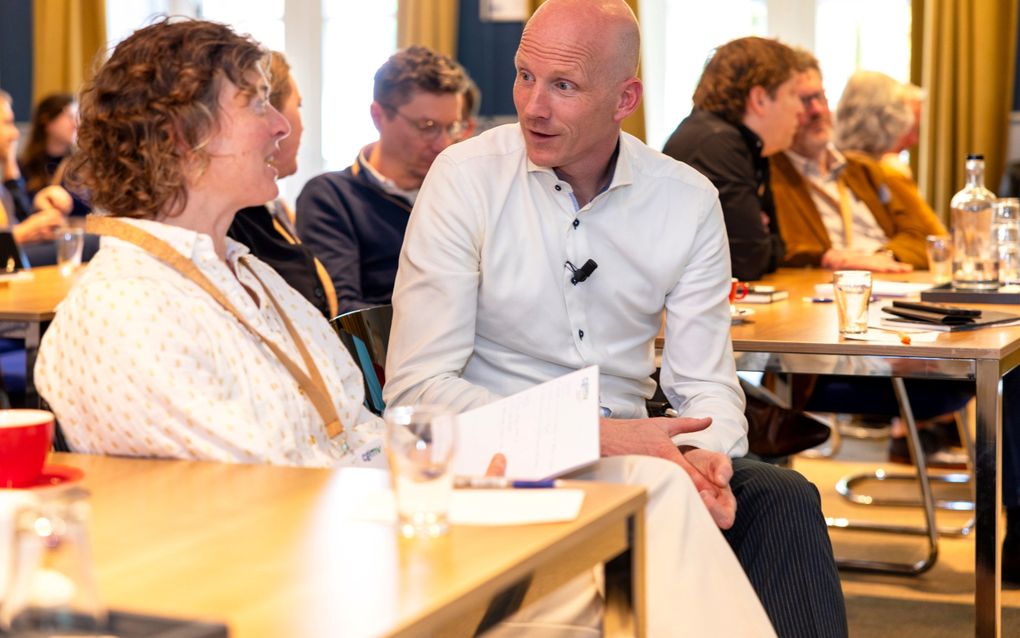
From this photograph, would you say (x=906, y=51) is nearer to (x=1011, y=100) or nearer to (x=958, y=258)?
(x=1011, y=100)

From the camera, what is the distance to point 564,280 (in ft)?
7.87

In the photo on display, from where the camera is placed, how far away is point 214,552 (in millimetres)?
1188

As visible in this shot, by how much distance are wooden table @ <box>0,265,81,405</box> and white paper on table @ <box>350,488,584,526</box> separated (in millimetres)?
1574

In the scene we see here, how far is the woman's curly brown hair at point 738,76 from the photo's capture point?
406 cm

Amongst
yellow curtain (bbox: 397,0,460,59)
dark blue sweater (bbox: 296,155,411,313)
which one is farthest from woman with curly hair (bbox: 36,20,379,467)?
yellow curtain (bbox: 397,0,460,59)

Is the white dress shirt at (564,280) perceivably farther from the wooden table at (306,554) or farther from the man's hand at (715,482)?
the wooden table at (306,554)

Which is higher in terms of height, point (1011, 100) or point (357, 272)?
point (1011, 100)

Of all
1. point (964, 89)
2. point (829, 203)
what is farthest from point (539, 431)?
point (964, 89)

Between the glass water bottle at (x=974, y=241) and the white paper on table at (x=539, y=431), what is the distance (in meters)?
1.96

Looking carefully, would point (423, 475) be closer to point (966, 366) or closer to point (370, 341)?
point (370, 341)

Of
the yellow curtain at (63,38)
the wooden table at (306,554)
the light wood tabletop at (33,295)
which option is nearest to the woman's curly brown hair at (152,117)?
the wooden table at (306,554)

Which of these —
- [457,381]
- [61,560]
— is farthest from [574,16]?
[61,560]

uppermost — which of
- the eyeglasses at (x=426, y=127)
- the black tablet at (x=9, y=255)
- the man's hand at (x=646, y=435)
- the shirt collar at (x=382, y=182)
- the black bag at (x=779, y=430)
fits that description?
the eyeglasses at (x=426, y=127)

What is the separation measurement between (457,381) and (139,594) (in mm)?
1211
